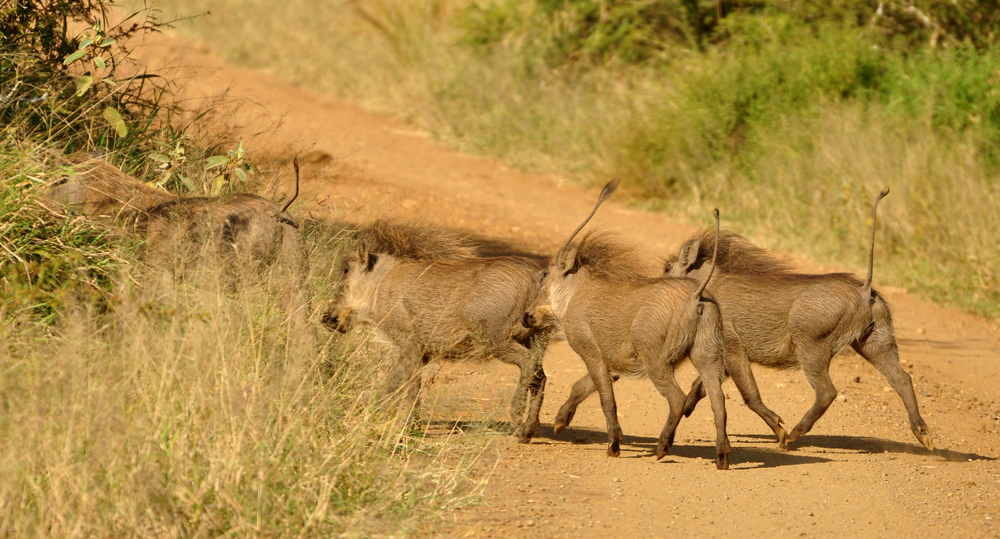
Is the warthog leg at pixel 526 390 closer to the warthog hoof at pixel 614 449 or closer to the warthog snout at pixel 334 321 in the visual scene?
the warthog hoof at pixel 614 449

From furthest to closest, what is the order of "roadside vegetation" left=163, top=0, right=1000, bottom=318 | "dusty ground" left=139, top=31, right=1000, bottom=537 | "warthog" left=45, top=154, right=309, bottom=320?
"roadside vegetation" left=163, top=0, right=1000, bottom=318 < "warthog" left=45, top=154, right=309, bottom=320 < "dusty ground" left=139, top=31, right=1000, bottom=537

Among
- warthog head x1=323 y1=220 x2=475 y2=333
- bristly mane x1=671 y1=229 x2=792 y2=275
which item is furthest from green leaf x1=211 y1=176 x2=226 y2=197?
bristly mane x1=671 y1=229 x2=792 y2=275

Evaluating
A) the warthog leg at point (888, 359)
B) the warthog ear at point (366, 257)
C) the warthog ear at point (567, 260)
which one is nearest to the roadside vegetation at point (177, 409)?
the warthog ear at point (366, 257)

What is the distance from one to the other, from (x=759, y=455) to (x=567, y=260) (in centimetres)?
134

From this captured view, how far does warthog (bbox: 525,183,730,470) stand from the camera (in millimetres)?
4926

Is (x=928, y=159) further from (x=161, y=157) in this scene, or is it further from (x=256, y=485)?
(x=256, y=485)

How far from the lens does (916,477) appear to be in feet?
16.2

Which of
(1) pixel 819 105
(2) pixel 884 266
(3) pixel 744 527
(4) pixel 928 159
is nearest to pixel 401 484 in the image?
(3) pixel 744 527

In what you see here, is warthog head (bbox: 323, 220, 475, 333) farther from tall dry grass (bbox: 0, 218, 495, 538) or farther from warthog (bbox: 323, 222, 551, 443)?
tall dry grass (bbox: 0, 218, 495, 538)

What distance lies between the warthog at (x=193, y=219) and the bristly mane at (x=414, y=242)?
0.58 metres

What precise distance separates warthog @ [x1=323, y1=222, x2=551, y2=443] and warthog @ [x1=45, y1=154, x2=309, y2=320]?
374mm

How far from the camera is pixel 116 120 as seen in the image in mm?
5836

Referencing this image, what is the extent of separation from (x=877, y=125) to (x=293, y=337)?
745 cm

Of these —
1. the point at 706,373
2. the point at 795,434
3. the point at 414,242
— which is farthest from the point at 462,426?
the point at 795,434
